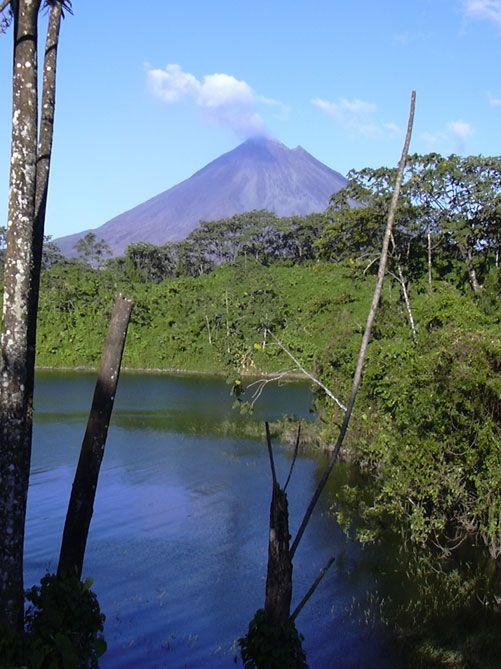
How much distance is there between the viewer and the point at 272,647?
5.54 meters

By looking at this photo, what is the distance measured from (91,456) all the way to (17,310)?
1.77m

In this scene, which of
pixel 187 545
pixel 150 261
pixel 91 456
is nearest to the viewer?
pixel 91 456

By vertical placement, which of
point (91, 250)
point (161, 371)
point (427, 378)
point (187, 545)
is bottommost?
point (161, 371)

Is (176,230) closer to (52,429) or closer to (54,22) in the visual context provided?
(52,429)

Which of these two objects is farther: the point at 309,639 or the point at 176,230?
the point at 176,230

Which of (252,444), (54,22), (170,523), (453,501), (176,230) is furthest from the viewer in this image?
(176,230)

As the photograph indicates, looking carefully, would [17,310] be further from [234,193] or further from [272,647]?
[234,193]

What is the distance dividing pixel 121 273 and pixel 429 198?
3866 cm

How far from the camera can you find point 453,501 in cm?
1001

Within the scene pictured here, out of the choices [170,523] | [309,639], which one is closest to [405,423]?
[309,639]

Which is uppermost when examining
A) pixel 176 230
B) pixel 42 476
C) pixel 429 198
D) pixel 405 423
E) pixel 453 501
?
pixel 176 230

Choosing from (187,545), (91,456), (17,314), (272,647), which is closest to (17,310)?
(17,314)

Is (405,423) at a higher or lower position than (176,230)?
lower

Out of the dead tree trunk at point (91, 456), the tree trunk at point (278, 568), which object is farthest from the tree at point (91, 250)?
the tree trunk at point (278, 568)
